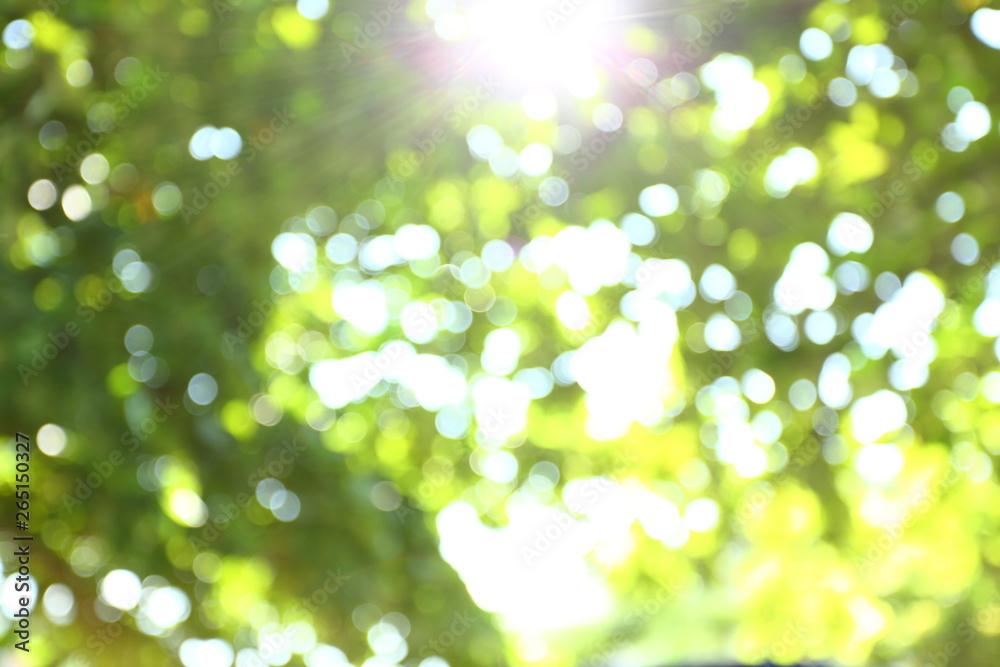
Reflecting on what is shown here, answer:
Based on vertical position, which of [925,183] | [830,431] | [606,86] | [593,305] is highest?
[925,183]

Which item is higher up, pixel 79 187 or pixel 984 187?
pixel 984 187

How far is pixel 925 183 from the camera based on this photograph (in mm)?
2367

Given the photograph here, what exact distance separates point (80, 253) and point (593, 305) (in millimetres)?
1892

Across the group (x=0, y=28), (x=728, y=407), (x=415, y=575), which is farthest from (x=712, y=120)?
(x=0, y=28)

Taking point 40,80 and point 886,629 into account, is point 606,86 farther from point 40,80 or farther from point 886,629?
point 886,629

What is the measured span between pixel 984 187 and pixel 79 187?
2.98m

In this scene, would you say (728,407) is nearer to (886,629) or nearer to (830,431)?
(830,431)

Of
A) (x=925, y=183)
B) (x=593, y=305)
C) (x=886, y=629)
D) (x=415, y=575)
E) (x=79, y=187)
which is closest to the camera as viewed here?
(x=415, y=575)

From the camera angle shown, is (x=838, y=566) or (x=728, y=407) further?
(x=838, y=566)

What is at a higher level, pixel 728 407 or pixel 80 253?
pixel 728 407

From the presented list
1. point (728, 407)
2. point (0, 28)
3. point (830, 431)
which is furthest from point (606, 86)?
point (0, 28)

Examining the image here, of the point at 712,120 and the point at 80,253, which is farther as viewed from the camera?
the point at 712,120

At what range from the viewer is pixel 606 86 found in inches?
93.1

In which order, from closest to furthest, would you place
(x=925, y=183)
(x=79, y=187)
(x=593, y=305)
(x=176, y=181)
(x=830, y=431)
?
(x=79, y=187) < (x=176, y=181) < (x=925, y=183) < (x=830, y=431) < (x=593, y=305)
